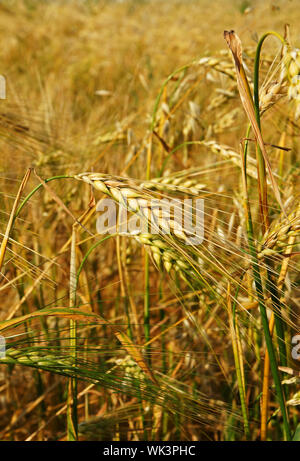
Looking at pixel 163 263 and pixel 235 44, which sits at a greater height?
pixel 235 44

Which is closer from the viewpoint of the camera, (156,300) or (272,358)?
(272,358)

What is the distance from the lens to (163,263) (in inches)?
23.3

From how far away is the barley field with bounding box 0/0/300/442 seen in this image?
56cm

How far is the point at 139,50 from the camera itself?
3.44 meters

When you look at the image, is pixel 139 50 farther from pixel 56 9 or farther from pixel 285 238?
pixel 285 238

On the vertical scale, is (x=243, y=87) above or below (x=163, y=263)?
above

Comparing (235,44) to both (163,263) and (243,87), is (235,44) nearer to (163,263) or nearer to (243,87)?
(243,87)

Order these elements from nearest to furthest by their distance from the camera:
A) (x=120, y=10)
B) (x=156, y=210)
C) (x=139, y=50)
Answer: (x=156, y=210) < (x=139, y=50) < (x=120, y=10)

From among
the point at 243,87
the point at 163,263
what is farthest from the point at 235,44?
the point at 163,263

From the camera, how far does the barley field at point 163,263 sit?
21.9 inches

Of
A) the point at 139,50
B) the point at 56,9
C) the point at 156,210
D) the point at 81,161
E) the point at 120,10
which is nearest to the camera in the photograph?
the point at 156,210
